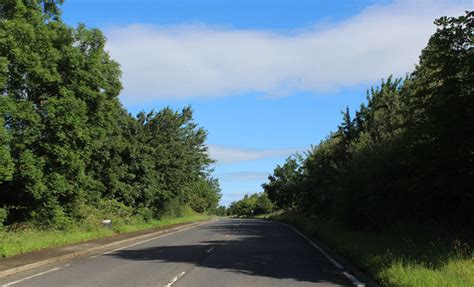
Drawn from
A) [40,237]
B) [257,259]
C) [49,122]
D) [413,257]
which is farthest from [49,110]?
[413,257]

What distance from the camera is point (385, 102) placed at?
85.3 feet

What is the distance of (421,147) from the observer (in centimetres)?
1563

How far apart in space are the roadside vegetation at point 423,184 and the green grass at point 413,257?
0.02 meters

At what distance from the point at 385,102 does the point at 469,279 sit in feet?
58.8

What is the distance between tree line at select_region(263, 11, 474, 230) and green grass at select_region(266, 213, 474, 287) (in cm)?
155

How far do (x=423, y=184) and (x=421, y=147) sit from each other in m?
1.71

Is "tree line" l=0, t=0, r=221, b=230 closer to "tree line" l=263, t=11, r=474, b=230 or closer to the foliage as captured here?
"tree line" l=263, t=11, r=474, b=230

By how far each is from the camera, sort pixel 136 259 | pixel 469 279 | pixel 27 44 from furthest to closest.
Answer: pixel 27 44, pixel 136 259, pixel 469 279

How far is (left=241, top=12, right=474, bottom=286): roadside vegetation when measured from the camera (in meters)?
11.7

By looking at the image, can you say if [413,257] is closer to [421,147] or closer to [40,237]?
[421,147]

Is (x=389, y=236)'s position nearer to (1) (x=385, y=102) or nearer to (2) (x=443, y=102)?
(2) (x=443, y=102)

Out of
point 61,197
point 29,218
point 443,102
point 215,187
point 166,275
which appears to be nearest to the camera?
point 166,275

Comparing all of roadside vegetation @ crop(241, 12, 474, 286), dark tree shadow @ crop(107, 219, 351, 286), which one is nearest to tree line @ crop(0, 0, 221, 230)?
dark tree shadow @ crop(107, 219, 351, 286)

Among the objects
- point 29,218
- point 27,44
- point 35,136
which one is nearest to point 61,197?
point 29,218
